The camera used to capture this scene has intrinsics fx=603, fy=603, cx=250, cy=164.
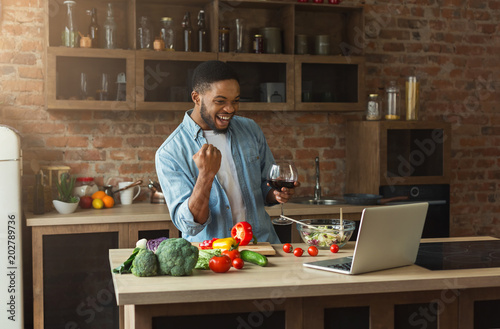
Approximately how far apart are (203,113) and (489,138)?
128 inches

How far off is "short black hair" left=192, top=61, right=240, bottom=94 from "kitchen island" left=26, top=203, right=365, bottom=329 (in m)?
1.24

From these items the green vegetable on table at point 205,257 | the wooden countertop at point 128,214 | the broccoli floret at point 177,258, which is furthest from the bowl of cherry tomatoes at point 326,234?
the wooden countertop at point 128,214

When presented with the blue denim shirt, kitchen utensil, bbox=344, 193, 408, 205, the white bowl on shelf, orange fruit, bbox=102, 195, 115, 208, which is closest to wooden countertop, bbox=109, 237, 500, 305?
→ the blue denim shirt

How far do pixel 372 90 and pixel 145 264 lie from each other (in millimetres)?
3324

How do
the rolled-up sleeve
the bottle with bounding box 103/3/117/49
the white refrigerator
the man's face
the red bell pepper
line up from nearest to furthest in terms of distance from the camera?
the red bell pepper → the rolled-up sleeve → the man's face → the white refrigerator → the bottle with bounding box 103/3/117/49

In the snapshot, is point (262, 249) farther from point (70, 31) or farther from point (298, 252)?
point (70, 31)

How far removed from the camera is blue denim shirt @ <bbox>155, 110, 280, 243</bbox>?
2.63 metres

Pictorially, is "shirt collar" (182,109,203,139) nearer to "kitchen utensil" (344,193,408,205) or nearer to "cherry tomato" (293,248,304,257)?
"cherry tomato" (293,248,304,257)

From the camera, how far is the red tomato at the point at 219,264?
2033 mm

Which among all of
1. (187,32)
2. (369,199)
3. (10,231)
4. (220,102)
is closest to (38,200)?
(10,231)

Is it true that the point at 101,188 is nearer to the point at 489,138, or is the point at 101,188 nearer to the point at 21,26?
the point at 21,26

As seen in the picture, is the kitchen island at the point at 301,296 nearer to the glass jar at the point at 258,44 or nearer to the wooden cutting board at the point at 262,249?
the wooden cutting board at the point at 262,249

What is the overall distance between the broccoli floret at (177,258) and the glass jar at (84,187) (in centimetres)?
230

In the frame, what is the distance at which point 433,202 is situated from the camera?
14.6 feet
